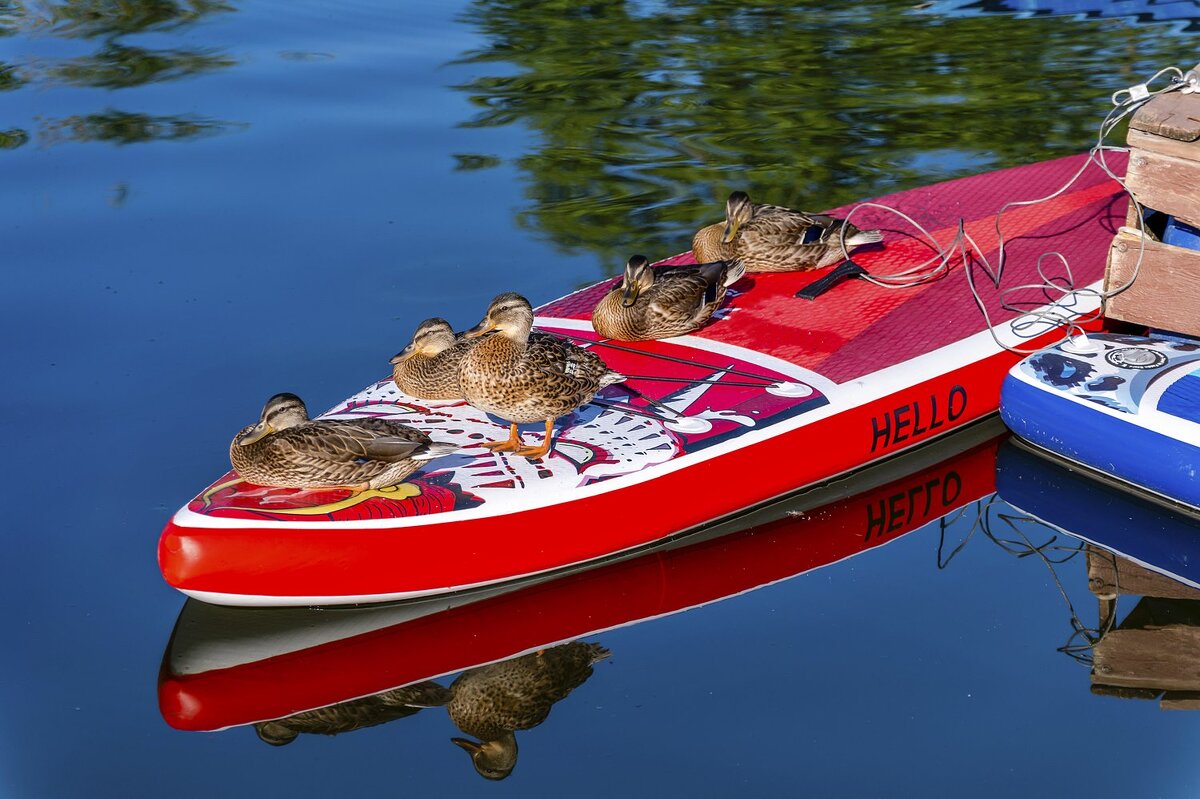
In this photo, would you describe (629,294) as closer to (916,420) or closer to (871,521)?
(916,420)

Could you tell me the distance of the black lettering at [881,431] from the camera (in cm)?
810

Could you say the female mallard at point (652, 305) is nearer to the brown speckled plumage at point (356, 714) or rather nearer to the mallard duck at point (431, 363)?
the mallard duck at point (431, 363)

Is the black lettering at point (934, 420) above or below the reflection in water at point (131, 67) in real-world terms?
below

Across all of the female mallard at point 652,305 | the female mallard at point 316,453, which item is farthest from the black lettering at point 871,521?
the female mallard at point 316,453

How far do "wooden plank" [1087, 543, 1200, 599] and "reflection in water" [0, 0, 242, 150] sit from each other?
29.4 ft

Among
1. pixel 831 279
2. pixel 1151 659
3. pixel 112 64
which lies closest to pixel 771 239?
pixel 831 279

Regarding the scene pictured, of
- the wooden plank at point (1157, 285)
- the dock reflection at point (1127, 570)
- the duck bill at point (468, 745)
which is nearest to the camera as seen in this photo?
the duck bill at point (468, 745)

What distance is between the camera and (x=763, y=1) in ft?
55.7

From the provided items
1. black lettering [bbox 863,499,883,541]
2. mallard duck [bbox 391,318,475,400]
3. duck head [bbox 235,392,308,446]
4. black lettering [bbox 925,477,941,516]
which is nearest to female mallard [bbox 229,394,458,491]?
duck head [bbox 235,392,308,446]

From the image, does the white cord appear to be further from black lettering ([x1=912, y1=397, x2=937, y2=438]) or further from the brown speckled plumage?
the brown speckled plumage

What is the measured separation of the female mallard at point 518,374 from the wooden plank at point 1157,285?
3298 mm

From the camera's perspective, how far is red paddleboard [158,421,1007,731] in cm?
666

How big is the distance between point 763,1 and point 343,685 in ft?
40.0

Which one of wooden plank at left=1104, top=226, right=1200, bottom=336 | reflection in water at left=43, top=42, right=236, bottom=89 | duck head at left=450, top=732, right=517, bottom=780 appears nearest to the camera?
duck head at left=450, top=732, right=517, bottom=780
